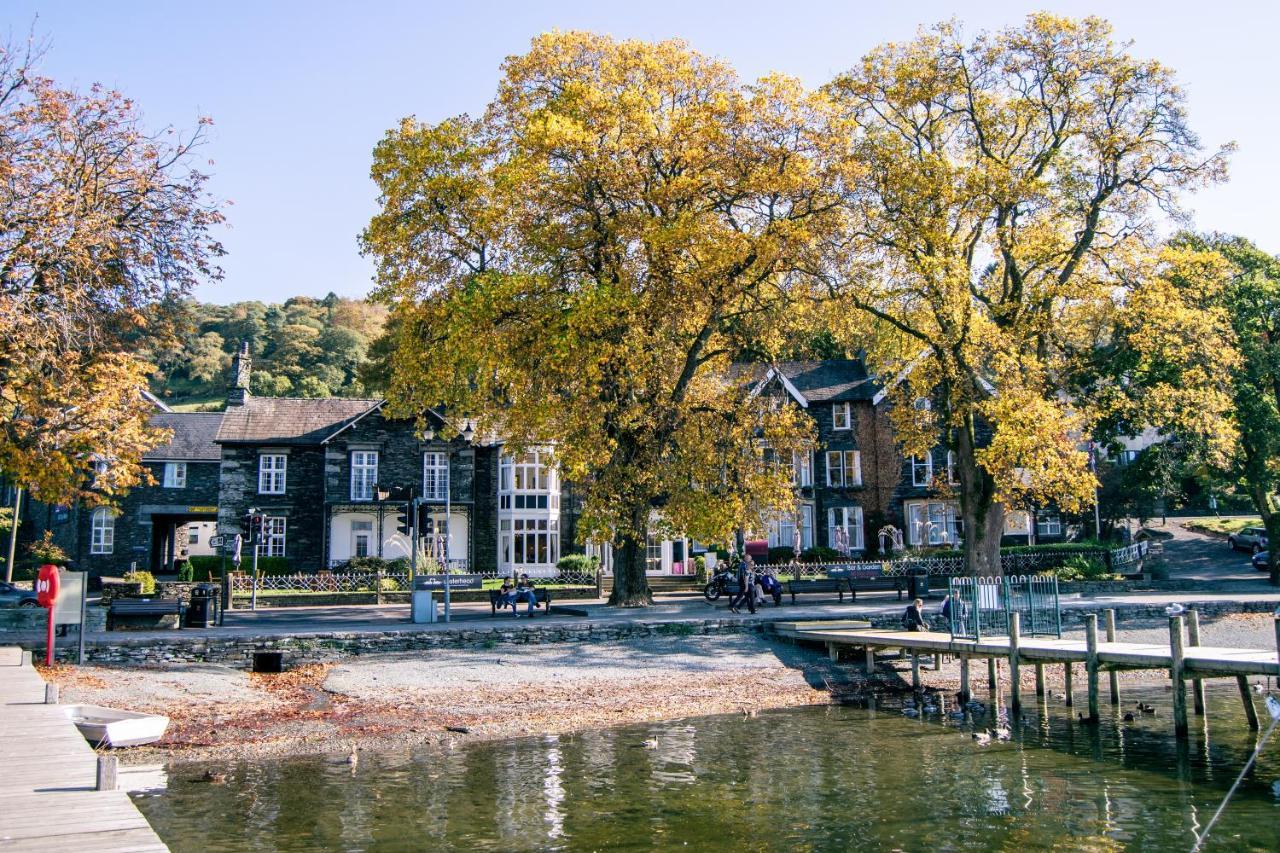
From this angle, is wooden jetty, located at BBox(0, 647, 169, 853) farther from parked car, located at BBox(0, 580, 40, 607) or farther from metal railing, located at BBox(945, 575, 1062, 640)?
parked car, located at BBox(0, 580, 40, 607)

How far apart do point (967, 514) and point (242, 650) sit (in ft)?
78.1

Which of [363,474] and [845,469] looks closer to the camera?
[363,474]

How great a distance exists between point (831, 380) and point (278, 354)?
2603 inches

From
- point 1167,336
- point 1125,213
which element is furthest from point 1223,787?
point 1125,213

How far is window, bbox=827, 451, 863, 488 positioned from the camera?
54.0 meters

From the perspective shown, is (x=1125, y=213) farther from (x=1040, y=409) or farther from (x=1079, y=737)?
(x=1079, y=737)

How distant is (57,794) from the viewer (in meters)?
10.7

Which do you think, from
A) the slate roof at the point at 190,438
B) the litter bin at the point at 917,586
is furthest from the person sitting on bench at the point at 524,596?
the slate roof at the point at 190,438

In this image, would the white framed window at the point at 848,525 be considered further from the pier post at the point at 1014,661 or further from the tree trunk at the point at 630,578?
the pier post at the point at 1014,661

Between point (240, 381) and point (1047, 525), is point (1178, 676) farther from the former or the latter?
point (240, 381)

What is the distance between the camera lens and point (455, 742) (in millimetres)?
19250

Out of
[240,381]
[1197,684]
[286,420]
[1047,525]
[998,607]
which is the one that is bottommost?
[1197,684]

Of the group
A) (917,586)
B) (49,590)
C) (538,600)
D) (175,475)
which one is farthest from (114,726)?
(175,475)

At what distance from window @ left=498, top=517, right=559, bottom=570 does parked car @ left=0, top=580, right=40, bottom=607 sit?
20.0 m
